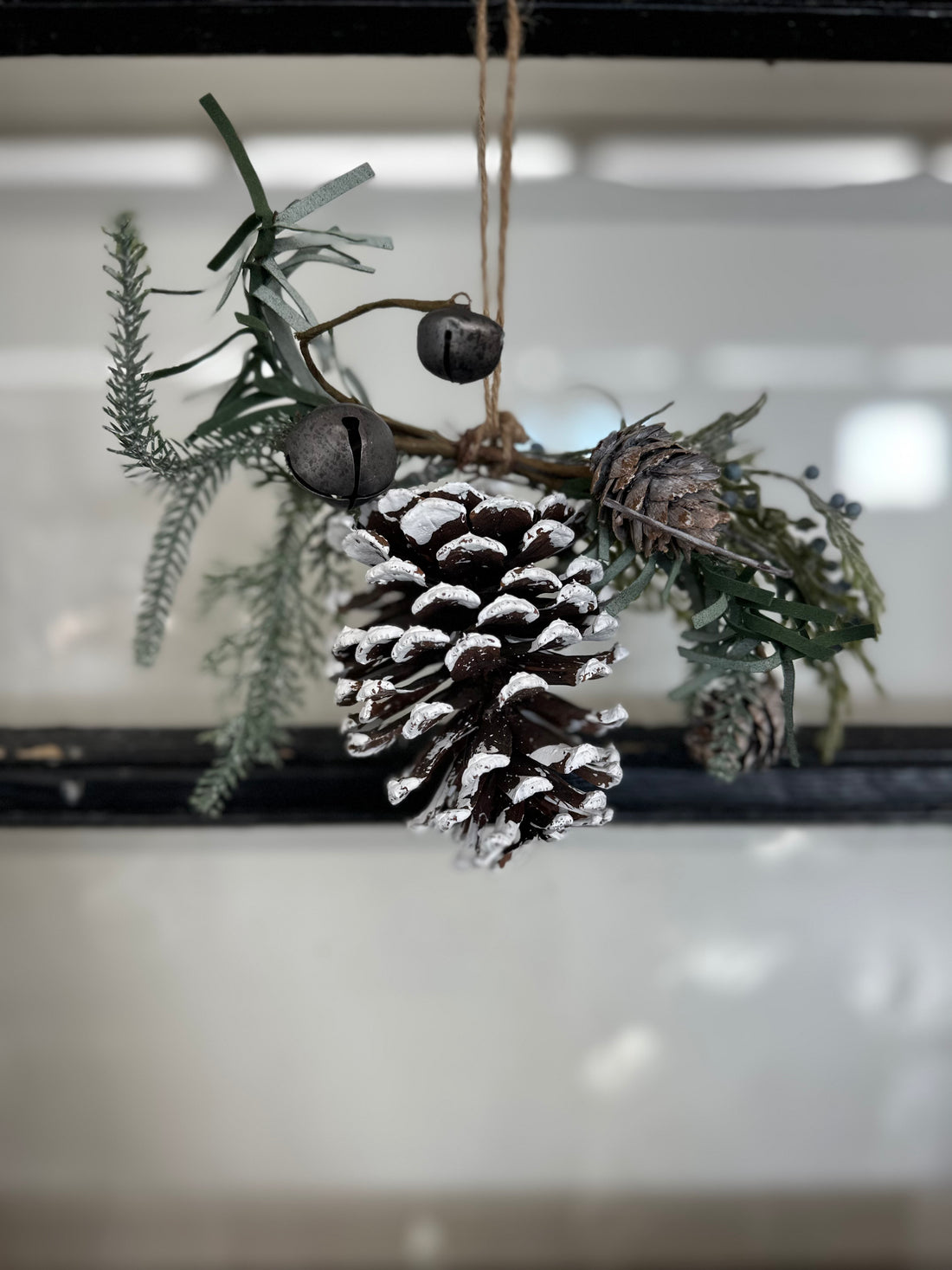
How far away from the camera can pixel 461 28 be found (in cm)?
53

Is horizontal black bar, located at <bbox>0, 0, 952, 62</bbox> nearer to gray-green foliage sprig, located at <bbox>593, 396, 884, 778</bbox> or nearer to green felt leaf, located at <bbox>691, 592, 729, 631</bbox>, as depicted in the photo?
gray-green foliage sprig, located at <bbox>593, 396, 884, 778</bbox>

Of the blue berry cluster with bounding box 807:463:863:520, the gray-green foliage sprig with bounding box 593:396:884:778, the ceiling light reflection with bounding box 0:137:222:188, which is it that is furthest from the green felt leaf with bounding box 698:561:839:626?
the ceiling light reflection with bounding box 0:137:222:188

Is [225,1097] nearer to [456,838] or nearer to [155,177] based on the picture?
[456,838]

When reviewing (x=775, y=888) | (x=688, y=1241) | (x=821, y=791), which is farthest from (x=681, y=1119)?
(x=821, y=791)

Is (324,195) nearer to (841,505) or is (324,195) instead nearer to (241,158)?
(241,158)

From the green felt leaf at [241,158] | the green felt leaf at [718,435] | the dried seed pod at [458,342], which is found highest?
the green felt leaf at [241,158]

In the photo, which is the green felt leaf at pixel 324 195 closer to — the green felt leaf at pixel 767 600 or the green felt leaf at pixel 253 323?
the green felt leaf at pixel 253 323

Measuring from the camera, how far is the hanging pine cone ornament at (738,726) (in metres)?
0.47

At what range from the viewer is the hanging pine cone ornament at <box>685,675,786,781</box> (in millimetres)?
466

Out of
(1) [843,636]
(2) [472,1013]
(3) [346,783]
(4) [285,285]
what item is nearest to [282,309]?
(4) [285,285]

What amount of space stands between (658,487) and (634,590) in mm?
49

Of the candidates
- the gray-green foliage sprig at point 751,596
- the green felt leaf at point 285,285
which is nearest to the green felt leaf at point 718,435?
the gray-green foliage sprig at point 751,596

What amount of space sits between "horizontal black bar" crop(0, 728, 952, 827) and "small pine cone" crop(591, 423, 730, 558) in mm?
308

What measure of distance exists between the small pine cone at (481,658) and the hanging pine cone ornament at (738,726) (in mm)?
120
